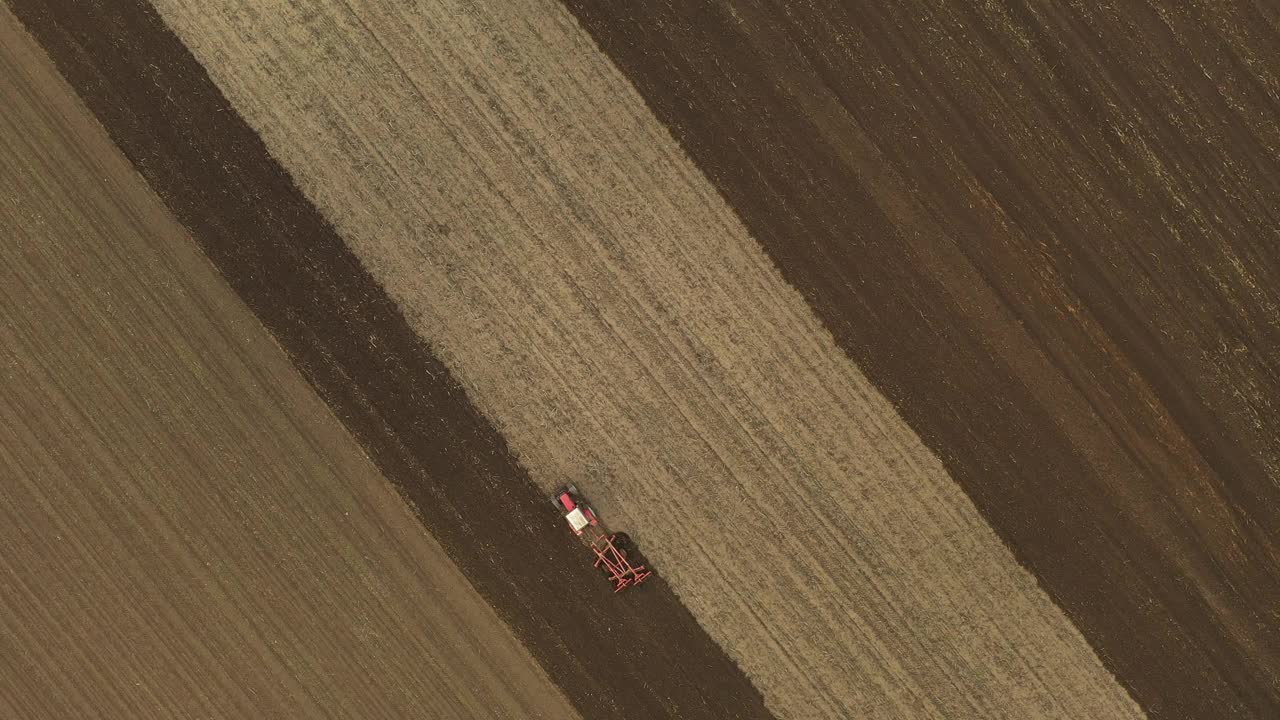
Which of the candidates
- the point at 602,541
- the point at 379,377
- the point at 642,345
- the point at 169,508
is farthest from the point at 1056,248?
the point at 169,508

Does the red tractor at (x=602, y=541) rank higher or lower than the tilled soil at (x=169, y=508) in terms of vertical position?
lower

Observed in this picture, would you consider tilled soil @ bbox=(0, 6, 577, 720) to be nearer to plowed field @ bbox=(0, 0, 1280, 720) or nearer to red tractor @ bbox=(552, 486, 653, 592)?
plowed field @ bbox=(0, 0, 1280, 720)

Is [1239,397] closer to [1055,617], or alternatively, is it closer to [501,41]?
Answer: [1055,617]

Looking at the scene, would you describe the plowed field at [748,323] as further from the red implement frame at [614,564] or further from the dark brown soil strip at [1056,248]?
the red implement frame at [614,564]

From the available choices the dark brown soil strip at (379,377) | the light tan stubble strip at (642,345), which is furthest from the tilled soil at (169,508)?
the light tan stubble strip at (642,345)

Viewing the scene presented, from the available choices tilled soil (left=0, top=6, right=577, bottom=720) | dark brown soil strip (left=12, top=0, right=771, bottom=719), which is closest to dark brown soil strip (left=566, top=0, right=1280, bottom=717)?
dark brown soil strip (left=12, top=0, right=771, bottom=719)

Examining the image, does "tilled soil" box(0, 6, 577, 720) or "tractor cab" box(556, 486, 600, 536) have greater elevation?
"tilled soil" box(0, 6, 577, 720)
